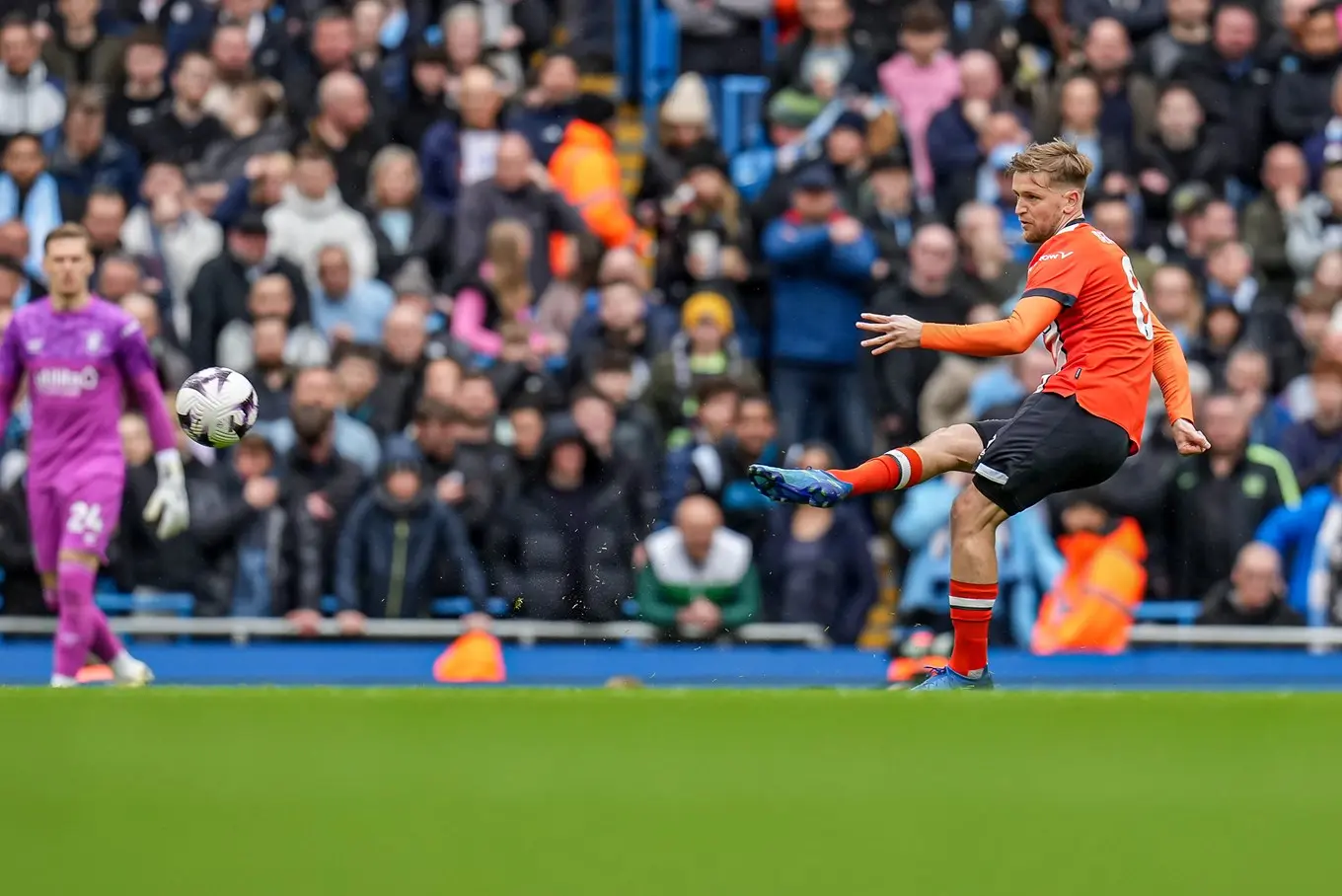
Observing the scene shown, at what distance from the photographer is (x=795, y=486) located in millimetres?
8109

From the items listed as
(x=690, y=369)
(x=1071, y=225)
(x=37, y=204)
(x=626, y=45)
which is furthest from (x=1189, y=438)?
(x=37, y=204)

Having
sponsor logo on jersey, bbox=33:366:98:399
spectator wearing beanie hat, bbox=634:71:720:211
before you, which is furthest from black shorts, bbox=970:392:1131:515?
spectator wearing beanie hat, bbox=634:71:720:211

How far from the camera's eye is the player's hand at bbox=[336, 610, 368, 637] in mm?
12516

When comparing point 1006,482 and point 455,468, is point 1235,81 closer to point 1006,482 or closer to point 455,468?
point 455,468

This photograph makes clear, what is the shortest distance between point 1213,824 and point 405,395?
8262mm

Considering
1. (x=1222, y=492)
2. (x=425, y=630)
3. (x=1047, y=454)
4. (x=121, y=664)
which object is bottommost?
(x=425, y=630)

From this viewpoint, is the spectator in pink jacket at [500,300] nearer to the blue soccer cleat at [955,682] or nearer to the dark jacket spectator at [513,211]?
the dark jacket spectator at [513,211]

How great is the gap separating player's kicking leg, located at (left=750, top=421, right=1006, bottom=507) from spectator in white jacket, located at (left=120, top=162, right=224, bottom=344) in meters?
6.80

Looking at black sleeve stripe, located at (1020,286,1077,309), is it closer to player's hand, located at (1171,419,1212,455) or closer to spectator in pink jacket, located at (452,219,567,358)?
player's hand, located at (1171,419,1212,455)

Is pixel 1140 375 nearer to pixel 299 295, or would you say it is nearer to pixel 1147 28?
pixel 299 295

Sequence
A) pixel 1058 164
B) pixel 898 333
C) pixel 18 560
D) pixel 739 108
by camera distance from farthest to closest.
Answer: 1. pixel 739 108
2. pixel 18 560
3. pixel 1058 164
4. pixel 898 333

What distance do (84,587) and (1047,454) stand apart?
4.81 meters

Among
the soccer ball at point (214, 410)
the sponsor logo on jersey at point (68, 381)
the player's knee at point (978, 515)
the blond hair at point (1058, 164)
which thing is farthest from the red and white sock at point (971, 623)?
the sponsor logo on jersey at point (68, 381)

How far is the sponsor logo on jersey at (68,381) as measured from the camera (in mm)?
10742
